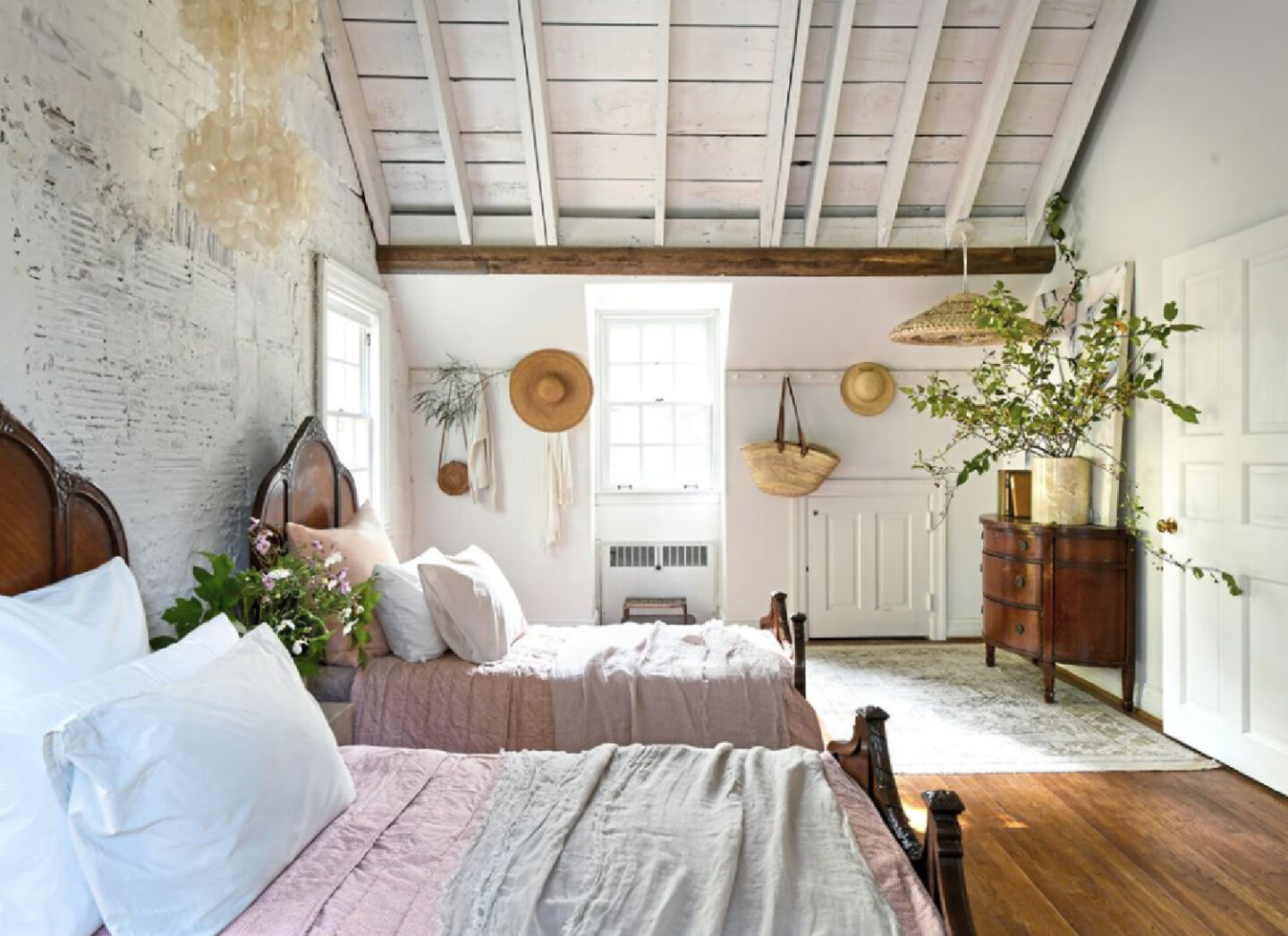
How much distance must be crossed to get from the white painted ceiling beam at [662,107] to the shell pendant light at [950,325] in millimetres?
1419

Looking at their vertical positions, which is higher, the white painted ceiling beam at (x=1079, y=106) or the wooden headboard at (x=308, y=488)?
the white painted ceiling beam at (x=1079, y=106)

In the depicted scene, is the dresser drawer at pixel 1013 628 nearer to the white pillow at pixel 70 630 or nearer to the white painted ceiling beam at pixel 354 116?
the white pillow at pixel 70 630

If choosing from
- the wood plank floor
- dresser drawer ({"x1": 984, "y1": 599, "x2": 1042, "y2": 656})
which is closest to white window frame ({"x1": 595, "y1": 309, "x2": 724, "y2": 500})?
dresser drawer ({"x1": 984, "y1": 599, "x2": 1042, "y2": 656})

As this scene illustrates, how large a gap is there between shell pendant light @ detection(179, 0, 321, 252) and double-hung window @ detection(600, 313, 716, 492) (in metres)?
3.26

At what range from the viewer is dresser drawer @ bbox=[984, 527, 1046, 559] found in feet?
13.1

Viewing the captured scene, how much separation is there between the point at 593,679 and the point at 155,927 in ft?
5.24

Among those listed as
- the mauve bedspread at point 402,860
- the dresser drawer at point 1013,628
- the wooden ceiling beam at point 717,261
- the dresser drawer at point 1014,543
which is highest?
the wooden ceiling beam at point 717,261

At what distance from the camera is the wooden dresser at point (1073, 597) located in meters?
3.81

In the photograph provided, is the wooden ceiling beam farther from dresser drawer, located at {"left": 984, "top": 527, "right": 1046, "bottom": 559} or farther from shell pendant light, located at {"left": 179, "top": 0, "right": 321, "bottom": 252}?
shell pendant light, located at {"left": 179, "top": 0, "right": 321, "bottom": 252}

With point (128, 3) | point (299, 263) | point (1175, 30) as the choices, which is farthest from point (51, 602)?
point (1175, 30)

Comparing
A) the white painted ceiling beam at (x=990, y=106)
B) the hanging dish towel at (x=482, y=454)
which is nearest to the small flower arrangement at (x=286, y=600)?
the hanging dish towel at (x=482, y=454)

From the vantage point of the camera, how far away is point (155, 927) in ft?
3.90

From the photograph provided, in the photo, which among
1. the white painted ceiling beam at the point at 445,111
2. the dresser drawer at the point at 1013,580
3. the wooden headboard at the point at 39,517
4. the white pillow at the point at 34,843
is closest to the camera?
the white pillow at the point at 34,843

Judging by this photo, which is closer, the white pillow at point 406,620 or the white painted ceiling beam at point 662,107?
the white pillow at point 406,620
